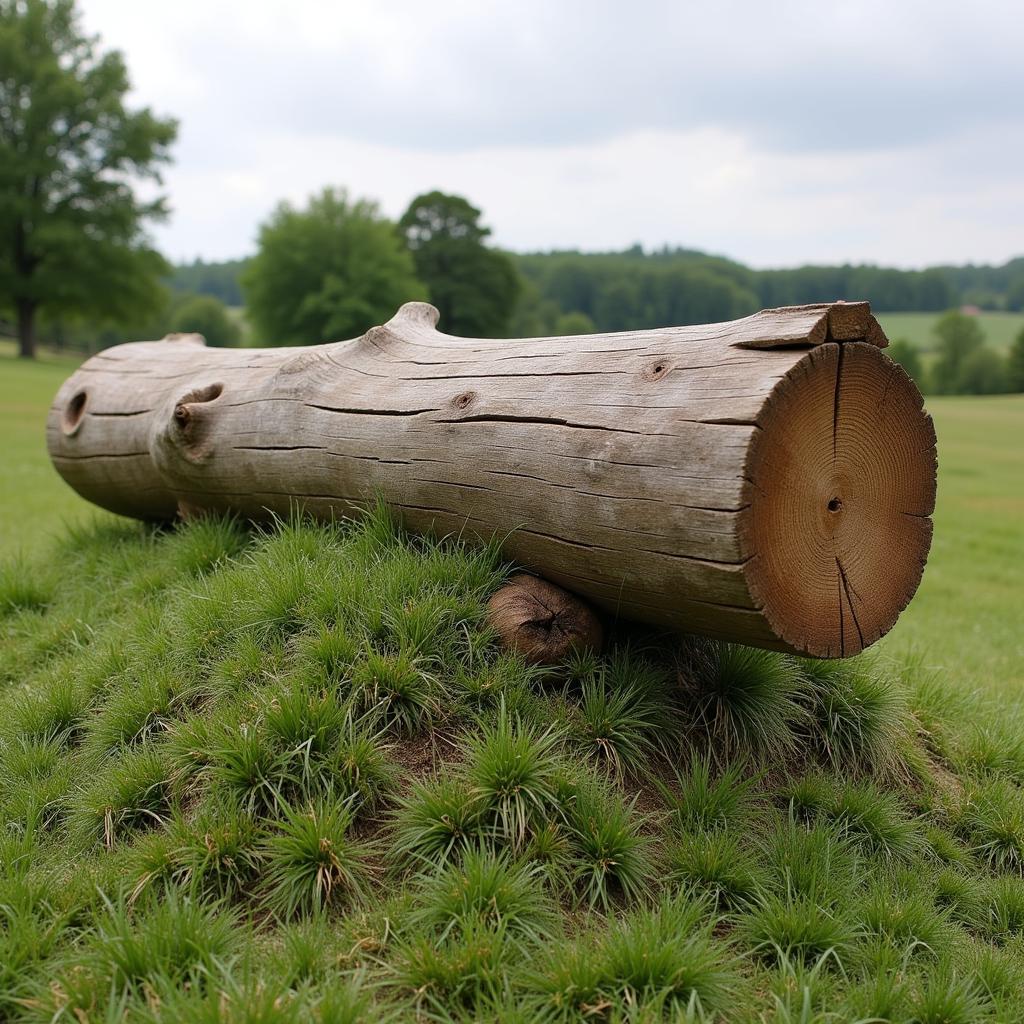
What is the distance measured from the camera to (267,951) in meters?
2.56

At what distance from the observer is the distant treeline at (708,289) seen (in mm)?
84812

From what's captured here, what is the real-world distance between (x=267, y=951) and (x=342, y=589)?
1.42 meters

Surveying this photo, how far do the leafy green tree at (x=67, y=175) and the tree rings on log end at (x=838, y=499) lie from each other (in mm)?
44955

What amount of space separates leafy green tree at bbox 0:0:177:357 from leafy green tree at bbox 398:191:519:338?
1777 centimetres

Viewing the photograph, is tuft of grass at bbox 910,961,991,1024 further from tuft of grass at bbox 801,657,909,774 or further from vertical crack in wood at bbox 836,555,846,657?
tuft of grass at bbox 801,657,909,774

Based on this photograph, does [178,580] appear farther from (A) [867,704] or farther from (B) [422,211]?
(B) [422,211]

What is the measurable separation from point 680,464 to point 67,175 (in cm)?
4895

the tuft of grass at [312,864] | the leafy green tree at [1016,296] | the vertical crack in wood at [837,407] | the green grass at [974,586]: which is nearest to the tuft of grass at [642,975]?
the tuft of grass at [312,864]

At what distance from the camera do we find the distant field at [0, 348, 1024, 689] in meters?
6.90

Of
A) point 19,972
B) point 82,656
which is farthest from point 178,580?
point 19,972

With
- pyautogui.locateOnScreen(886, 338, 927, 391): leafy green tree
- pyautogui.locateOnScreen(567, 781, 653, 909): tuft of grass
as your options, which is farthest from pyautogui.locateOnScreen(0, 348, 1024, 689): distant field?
pyautogui.locateOnScreen(886, 338, 927, 391): leafy green tree

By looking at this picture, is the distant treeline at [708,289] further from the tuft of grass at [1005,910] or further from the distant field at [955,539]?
the tuft of grass at [1005,910]

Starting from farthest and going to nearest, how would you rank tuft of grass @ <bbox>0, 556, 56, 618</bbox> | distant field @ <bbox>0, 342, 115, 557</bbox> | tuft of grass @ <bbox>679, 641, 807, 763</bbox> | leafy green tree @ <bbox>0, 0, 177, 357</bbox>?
leafy green tree @ <bbox>0, 0, 177, 357</bbox>, distant field @ <bbox>0, 342, 115, 557</bbox>, tuft of grass @ <bbox>0, 556, 56, 618</bbox>, tuft of grass @ <bbox>679, 641, 807, 763</bbox>

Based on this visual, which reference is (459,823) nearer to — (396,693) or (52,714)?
(396,693)
